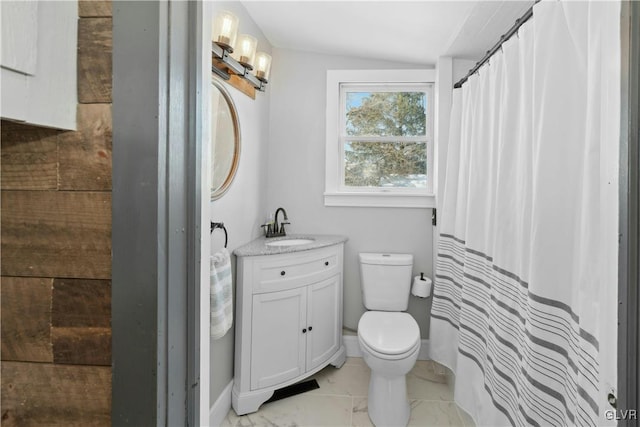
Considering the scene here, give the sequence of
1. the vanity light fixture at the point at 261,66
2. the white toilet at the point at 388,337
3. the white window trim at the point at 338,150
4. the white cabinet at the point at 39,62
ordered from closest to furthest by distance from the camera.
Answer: the white cabinet at the point at 39,62 < the white toilet at the point at 388,337 < the vanity light fixture at the point at 261,66 < the white window trim at the point at 338,150

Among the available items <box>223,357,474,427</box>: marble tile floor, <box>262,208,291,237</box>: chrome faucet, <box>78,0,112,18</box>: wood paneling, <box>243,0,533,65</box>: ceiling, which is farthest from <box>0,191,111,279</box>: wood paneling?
Answer: <box>262,208,291,237</box>: chrome faucet

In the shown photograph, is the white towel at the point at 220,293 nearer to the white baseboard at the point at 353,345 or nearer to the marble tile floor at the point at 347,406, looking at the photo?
the marble tile floor at the point at 347,406

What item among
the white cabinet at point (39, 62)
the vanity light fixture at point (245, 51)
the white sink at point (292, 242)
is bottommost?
the white sink at point (292, 242)

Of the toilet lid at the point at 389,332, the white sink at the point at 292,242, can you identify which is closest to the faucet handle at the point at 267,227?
the white sink at the point at 292,242

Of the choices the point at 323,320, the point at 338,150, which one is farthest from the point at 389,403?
the point at 338,150

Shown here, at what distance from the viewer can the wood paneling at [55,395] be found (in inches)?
23.4

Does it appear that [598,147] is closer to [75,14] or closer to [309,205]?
[75,14]

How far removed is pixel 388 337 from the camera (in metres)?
1.96

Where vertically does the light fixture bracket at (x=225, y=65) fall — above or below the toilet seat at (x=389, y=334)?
above

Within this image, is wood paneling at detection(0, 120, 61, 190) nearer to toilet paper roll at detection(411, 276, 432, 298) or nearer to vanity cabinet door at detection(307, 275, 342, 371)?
vanity cabinet door at detection(307, 275, 342, 371)

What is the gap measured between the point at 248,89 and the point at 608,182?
1871 mm

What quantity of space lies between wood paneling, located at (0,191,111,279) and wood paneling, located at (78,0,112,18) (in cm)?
29

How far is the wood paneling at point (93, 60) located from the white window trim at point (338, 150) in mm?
2133

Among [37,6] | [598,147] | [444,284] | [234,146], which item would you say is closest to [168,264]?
[37,6]
